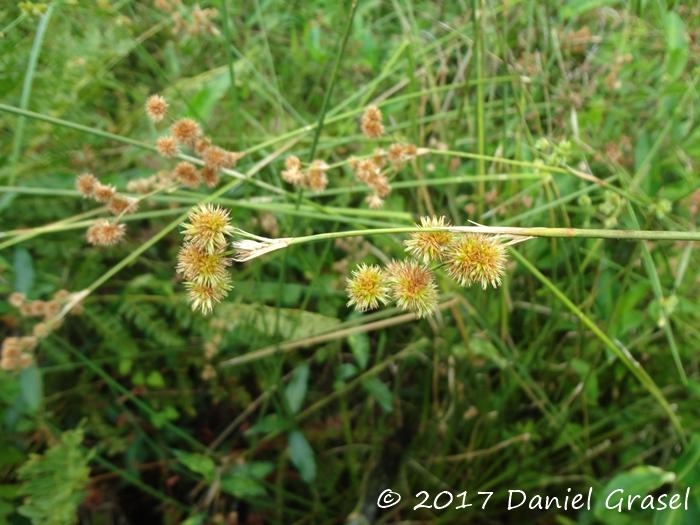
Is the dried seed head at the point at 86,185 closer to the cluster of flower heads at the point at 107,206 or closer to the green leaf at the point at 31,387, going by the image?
the cluster of flower heads at the point at 107,206

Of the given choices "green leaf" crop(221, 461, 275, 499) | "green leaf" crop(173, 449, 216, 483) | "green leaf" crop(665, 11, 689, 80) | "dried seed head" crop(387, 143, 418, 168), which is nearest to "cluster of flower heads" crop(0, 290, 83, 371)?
"green leaf" crop(173, 449, 216, 483)

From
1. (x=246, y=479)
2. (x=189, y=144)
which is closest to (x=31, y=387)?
(x=246, y=479)

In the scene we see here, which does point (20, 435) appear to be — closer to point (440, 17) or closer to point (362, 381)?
point (362, 381)

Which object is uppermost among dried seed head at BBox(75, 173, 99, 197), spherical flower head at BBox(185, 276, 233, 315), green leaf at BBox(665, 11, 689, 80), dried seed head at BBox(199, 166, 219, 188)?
green leaf at BBox(665, 11, 689, 80)

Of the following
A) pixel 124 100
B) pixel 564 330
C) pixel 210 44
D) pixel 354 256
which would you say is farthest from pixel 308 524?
pixel 210 44

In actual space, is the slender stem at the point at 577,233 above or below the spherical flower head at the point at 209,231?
above

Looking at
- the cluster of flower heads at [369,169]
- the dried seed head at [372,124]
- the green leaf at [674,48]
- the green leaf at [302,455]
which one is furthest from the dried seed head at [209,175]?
the green leaf at [674,48]

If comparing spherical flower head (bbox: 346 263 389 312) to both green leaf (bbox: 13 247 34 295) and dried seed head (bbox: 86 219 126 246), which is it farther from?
green leaf (bbox: 13 247 34 295)

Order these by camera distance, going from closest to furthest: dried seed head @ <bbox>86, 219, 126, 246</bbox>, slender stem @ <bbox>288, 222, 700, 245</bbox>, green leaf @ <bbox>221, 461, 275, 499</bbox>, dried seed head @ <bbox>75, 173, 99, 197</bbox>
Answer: slender stem @ <bbox>288, 222, 700, 245</bbox> → dried seed head @ <bbox>86, 219, 126, 246</bbox> → dried seed head @ <bbox>75, 173, 99, 197</bbox> → green leaf @ <bbox>221, 461, 275, 499</bbox>
